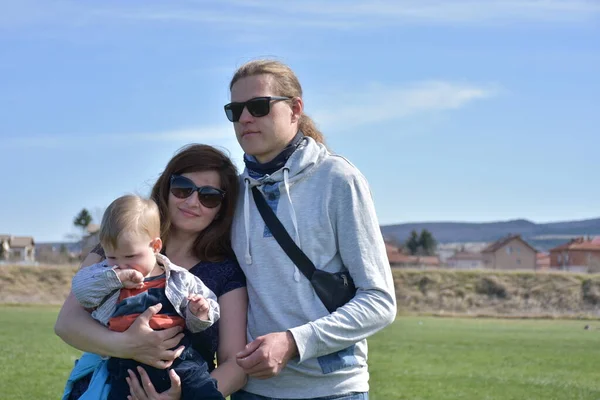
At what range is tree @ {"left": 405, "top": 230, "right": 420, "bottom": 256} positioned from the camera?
138837 mm

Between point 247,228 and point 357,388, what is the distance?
30.9 inches

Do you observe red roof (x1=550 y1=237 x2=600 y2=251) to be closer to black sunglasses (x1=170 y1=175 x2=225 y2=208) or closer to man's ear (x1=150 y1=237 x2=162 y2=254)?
black sunglasses (x1=170 y1=175 x2=225 y2=208)

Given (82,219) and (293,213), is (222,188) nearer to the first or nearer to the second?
(293,213)

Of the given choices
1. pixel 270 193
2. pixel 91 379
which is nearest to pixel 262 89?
pixel 270 193

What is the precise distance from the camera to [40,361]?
14523 millimetres

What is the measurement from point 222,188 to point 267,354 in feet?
2.87

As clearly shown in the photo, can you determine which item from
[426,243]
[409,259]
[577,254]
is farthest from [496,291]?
[426,243]

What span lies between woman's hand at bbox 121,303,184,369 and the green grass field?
8205mm

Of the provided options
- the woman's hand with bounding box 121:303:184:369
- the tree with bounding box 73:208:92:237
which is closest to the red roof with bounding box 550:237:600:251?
the tree with bounding box 73:208:92:237

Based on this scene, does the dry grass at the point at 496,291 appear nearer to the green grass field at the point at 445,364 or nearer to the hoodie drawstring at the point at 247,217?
the green grass field at the point at 445,364

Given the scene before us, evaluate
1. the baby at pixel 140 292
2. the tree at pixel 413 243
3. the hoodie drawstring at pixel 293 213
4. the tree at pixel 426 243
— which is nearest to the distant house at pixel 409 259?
the tree at pixel 426 243

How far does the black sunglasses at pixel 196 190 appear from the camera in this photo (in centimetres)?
378

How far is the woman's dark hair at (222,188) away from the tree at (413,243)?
136 m

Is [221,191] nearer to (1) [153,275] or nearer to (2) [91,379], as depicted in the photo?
(1) [153,275]
